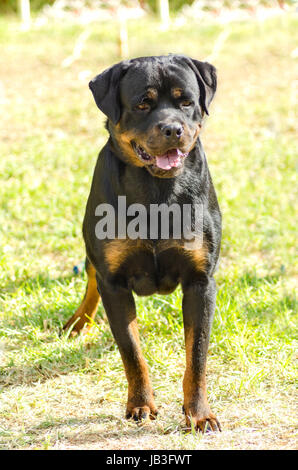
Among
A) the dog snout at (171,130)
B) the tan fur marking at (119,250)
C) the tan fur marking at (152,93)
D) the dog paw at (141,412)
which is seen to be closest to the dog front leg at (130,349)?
the dog paw at (141,412)

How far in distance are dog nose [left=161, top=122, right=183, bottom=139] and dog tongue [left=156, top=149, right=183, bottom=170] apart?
138mm

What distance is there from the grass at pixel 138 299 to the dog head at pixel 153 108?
1.26 m

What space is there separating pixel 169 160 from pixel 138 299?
5.29ft

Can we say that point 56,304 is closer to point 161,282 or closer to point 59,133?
point 161,282

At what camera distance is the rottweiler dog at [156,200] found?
3.29 meters

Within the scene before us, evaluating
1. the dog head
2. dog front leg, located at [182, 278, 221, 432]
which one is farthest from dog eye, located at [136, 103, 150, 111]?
dog front leg, located at [182, 278, 221, 432]

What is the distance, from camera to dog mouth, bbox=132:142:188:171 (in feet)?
10.8

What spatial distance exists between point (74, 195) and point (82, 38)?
7.11m

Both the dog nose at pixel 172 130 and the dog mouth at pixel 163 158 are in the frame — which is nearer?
the dog nose at pixel 172 130

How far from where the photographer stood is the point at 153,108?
3.32 metres

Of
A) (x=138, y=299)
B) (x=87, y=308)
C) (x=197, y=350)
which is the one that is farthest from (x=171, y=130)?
(x=138, y=299)

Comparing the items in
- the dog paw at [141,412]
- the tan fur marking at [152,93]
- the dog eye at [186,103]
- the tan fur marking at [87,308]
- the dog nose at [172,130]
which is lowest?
the dog paw at [141,412]

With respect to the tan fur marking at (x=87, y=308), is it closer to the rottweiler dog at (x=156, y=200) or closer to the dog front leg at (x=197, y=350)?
the rottweiler dog at (x=156, y=200)

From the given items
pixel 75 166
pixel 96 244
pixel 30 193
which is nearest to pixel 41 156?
pixel 75 166
